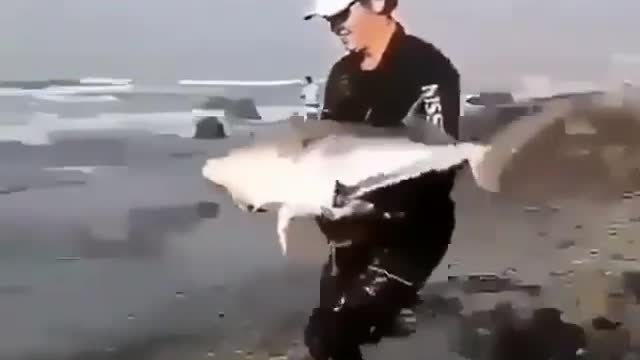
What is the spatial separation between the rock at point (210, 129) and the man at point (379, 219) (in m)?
0.12

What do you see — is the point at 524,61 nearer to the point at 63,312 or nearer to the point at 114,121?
the point at 114,121

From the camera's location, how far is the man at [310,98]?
3.52ft

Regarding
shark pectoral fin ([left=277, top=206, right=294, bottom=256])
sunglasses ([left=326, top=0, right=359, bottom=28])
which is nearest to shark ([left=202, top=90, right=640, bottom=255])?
shark pectoral fin ([left=277, top=206, right=294, bottom=256])

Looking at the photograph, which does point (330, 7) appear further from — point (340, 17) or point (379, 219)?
point (379, 219)

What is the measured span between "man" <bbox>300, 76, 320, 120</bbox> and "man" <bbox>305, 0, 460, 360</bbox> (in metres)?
0.01

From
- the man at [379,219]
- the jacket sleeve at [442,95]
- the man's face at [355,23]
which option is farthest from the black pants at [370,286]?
the man's face at [355,23]

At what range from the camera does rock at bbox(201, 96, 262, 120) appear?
1.06 m

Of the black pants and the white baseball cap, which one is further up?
the white baseball cap

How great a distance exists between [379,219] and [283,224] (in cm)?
11

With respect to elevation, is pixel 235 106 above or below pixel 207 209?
above

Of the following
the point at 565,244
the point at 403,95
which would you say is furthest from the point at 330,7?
the point at 565,244

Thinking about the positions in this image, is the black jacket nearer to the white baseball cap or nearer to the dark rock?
the white baseball cap

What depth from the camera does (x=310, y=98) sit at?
1078 mm

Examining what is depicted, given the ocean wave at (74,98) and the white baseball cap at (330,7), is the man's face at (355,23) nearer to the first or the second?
the white baseball cap at (330,7)
